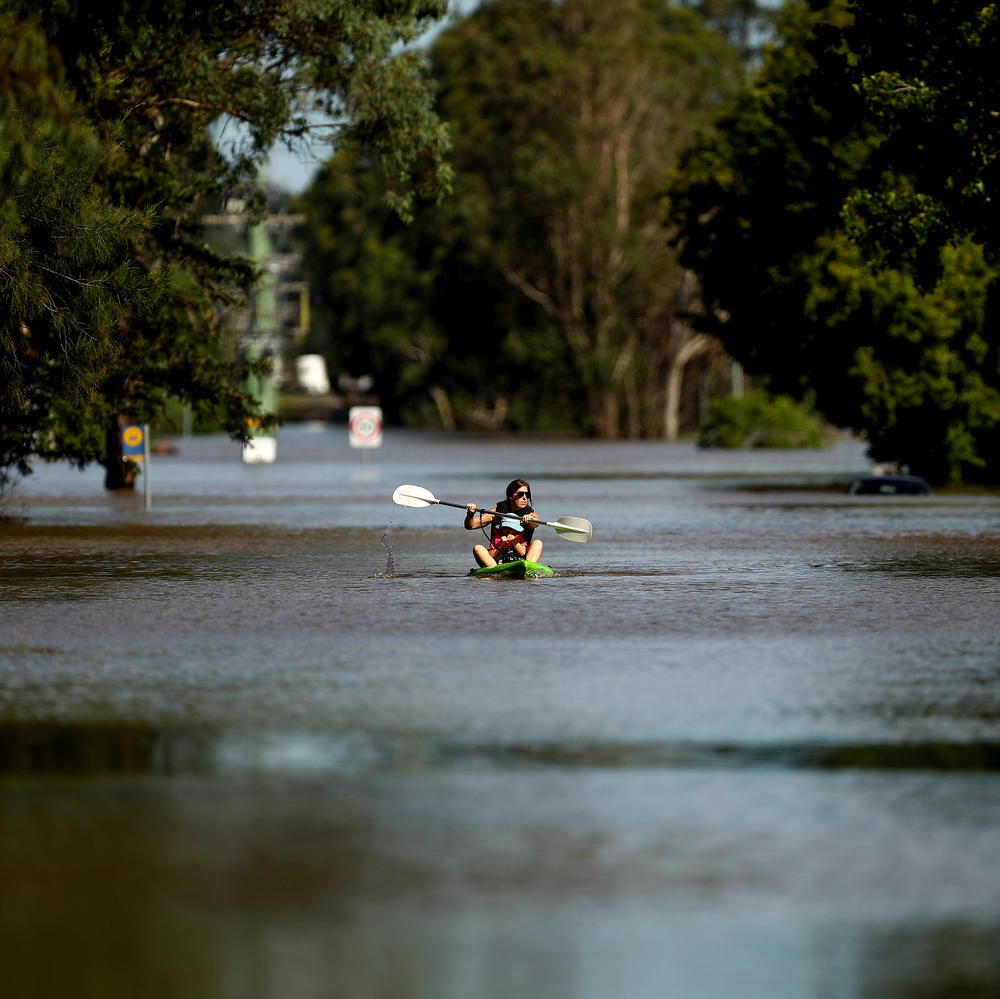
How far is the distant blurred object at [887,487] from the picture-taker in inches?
1719

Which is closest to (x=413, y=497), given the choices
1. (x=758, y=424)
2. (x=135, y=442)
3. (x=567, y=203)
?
(x=135, y=442)

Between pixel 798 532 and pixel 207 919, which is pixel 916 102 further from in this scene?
pixel 207 919

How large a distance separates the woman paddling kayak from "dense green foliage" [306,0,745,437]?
69.6m

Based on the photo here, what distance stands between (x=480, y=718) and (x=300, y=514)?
24174mm

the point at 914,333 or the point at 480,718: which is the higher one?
the point at 914,333

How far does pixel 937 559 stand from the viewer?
24.6m

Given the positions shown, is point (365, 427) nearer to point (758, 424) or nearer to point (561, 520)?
point (758, 424)

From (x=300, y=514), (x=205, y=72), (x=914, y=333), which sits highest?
(x=205, y=72)

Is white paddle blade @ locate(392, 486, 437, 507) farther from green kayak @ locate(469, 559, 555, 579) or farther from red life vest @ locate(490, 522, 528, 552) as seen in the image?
green kayak @ locate(469, 559, 555, 579)

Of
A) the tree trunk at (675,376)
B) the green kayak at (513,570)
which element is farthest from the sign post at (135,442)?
the tree trunk at (675,376)

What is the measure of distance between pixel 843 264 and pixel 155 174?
56.2ft

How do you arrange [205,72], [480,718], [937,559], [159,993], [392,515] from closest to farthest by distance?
[159,993] < [480,718] < [937,559] < [205,72] < [392,515]

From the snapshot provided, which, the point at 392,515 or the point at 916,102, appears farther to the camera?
the point at 392,515

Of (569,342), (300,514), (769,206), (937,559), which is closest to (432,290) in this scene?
(569,342)
